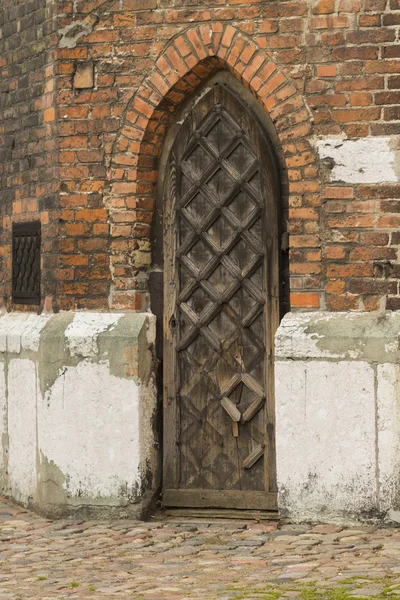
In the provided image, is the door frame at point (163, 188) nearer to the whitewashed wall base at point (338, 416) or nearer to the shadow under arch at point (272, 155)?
the shadow under arch at point (272, 155)

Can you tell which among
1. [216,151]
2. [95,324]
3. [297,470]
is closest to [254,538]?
[297,470]

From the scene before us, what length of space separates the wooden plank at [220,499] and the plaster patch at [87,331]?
1.07 m

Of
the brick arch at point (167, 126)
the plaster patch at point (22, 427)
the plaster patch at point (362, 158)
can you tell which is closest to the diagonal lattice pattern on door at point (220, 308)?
the brick arch at point (167, 126)

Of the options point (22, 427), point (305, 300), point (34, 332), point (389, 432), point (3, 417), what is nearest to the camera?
point (389, 432)

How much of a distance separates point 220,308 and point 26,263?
156cm

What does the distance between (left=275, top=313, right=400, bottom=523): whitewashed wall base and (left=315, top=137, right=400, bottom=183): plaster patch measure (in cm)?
83

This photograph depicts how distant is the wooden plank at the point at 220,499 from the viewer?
7.74 metres

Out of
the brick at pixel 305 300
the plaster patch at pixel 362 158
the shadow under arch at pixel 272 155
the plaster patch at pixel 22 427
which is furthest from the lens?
the plaster patch at pixel 22 427

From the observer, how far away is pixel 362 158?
7.32 m

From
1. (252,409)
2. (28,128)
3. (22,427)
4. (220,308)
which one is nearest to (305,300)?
(220,308)

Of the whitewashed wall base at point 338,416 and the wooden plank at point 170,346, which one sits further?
the wooden plank at point 170,346

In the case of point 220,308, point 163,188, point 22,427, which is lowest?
point 22,427

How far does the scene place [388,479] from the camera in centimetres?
717

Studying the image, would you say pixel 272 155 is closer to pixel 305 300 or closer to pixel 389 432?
pixel 305 300
